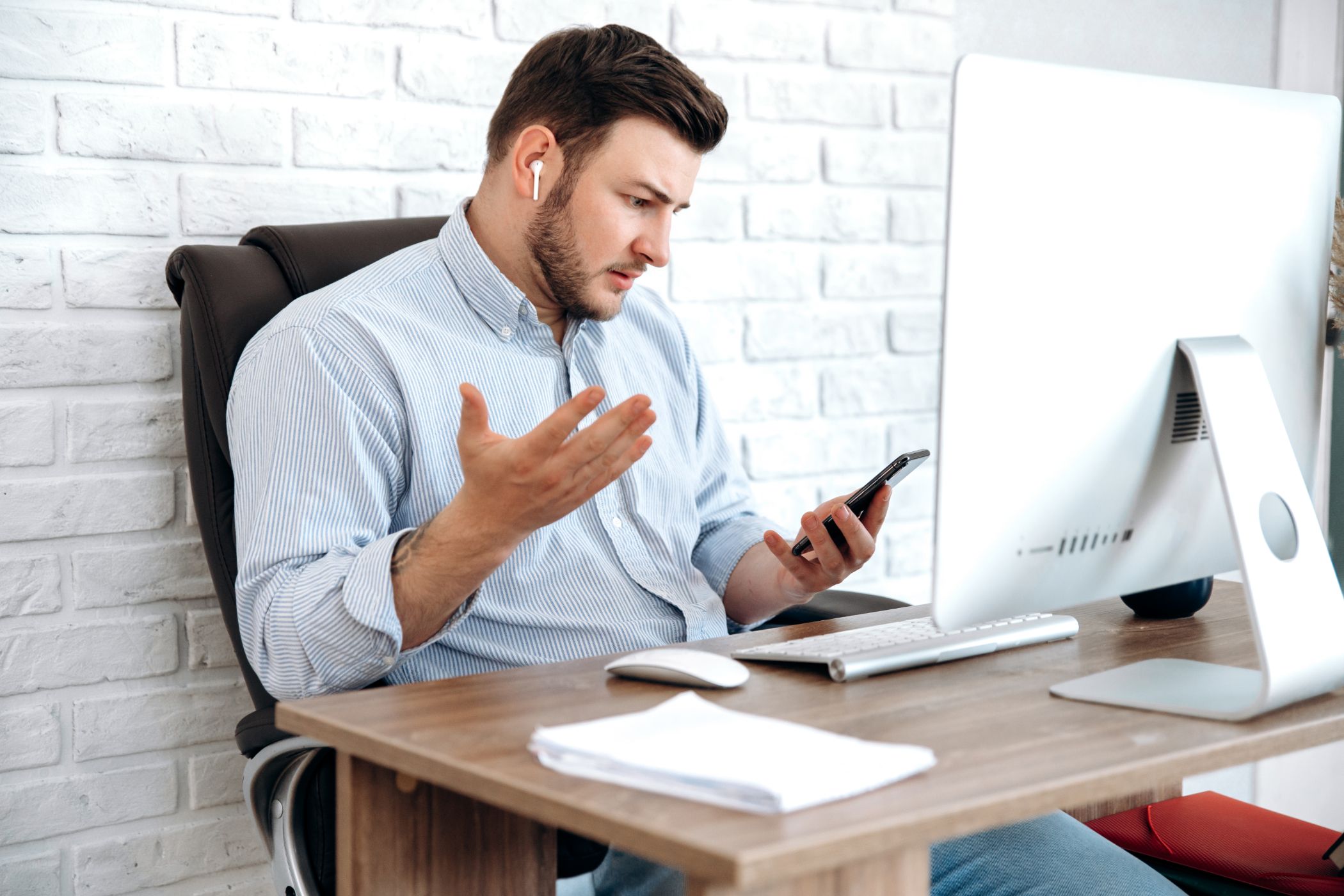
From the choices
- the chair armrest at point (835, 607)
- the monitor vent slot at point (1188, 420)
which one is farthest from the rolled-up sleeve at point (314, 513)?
the monitor vent slot at point (1188, 420)

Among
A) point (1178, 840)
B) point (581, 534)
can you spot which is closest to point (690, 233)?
point (581, 534)

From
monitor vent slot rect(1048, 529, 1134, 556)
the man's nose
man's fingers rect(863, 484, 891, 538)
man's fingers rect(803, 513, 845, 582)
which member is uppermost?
the man's nose

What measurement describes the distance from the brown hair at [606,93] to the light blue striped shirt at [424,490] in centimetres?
15

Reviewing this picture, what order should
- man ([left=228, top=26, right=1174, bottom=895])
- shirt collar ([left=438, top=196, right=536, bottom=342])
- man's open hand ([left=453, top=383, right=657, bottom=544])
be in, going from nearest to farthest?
man's open hand ([left=453, top=383, right=657, bottom=544]), man ([left=228, top=26, right=1174, bottom=895]), shirt collar ([left=438, top=196, right=536, bottom=342])

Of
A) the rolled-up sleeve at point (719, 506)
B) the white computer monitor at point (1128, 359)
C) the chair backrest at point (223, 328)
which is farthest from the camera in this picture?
the rolled-up sleeve at point (719, 506)

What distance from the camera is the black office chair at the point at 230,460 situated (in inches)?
45.8

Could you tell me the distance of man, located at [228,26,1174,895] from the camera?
1.11 meters

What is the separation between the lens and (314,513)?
120cm

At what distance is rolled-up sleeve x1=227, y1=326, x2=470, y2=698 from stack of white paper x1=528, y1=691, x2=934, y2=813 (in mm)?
331

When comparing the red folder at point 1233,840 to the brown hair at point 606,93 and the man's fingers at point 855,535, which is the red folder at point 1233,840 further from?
the brown hair at point 606,93

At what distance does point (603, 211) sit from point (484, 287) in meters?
0.17

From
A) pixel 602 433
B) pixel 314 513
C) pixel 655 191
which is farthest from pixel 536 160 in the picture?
pixel 602 433

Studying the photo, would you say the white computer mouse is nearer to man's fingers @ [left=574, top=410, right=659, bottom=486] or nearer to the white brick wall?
man's fingers @ [left=574, top=410, right=659, bottom=486]

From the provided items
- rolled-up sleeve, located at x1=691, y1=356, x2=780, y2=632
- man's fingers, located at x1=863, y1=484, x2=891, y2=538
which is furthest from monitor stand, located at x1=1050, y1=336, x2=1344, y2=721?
rolled-up sleeve, located at x1=691, y1=356, x2=780, y2=632
